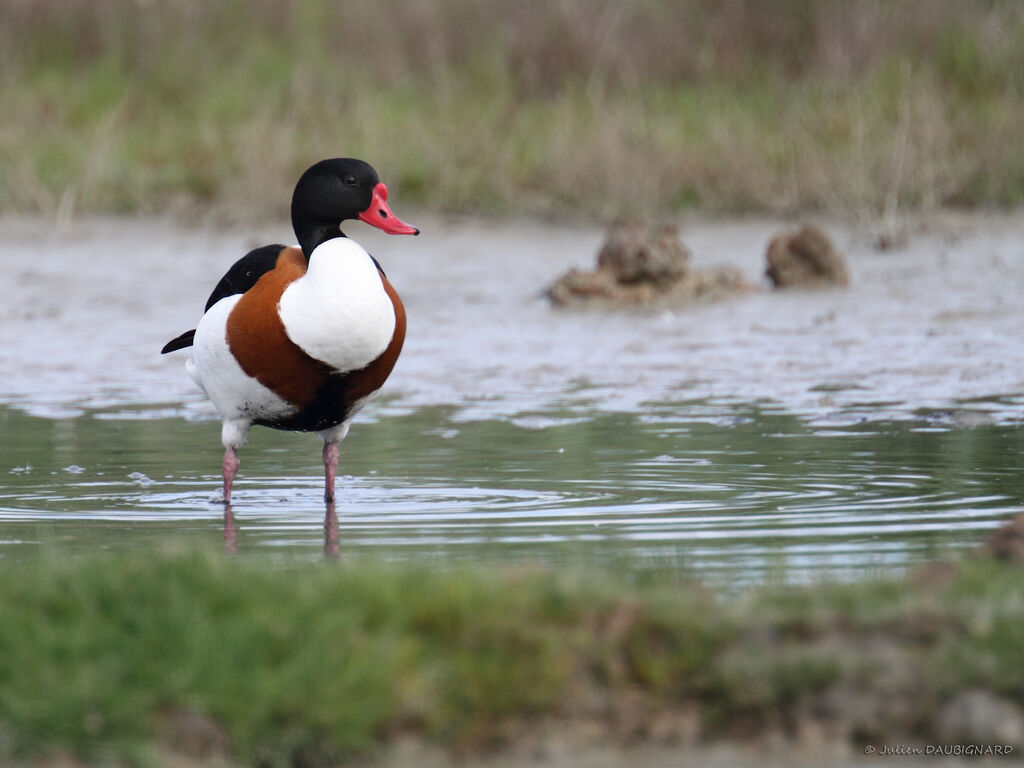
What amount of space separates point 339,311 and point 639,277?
554 centimetres

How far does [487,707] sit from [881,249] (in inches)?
380

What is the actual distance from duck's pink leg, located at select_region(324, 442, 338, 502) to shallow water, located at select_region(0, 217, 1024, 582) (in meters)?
0.11

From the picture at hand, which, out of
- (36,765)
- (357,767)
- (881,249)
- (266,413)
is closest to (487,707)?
(357,767)

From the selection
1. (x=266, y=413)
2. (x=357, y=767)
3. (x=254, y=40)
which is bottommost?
(x=357, y=767)

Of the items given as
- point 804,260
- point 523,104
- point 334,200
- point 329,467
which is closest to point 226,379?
point 329,467

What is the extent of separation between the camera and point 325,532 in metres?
6.05

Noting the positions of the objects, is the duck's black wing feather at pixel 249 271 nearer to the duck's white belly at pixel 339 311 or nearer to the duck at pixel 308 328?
the duck at pixel 308 328

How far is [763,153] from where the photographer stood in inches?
568

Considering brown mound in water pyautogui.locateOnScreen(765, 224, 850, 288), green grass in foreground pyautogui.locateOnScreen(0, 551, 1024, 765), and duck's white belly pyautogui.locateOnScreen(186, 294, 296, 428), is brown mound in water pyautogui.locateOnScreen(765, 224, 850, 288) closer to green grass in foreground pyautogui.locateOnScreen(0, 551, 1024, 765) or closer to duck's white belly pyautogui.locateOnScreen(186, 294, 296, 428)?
duck's white belly pyautogui.locateOnScreen(186, 294, 296, 428)

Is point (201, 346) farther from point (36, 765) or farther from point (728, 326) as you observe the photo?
point (728, 326)

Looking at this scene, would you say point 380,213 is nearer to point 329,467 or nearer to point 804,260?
point 329,467

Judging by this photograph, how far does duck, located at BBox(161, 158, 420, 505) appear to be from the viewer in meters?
6.32

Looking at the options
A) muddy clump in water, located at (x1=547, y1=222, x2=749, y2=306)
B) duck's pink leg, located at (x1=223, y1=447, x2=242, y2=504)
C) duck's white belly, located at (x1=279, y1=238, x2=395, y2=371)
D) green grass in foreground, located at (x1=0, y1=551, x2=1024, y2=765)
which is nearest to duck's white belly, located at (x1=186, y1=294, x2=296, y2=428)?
duck's pink leg, located at (x1=223, y1=447, x2=242, y2=504)

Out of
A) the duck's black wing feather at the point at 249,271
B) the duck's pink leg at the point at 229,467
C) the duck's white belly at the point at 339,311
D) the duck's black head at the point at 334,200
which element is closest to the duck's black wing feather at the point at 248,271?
the duck's black wing feather at the point at 249,271
